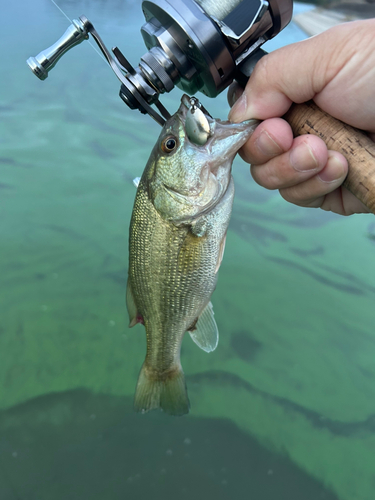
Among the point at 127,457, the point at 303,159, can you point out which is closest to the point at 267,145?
the point at 303,159

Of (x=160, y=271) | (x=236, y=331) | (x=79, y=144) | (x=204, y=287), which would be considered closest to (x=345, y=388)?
(x=236, y=331)

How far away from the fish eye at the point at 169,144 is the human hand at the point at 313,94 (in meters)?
0.25

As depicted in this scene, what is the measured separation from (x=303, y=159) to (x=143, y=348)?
6.08 ft

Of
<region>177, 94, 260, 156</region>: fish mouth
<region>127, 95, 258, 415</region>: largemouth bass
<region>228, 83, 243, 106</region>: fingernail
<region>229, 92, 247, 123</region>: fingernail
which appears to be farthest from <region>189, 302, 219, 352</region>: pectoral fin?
<region>228, 83, 243, 106</region>: fingernail

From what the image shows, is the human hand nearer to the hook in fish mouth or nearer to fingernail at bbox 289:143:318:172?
fingernail at bbox 289:143:318:172

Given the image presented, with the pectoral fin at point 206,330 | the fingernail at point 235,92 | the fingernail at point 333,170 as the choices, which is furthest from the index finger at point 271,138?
the pectoral fin at point 206,330

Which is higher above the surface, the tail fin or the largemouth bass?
the largemouth bass

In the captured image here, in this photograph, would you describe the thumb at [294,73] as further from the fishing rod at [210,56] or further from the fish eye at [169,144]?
the fish eye at [169,144]

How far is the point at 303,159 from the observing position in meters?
1.29

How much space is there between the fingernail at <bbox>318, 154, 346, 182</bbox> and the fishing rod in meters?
0.03

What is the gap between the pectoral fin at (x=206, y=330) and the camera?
164 cm

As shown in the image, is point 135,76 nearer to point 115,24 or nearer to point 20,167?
point 20,167

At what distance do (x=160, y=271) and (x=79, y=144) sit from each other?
9.75 feet

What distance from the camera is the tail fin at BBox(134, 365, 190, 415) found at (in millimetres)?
1773
